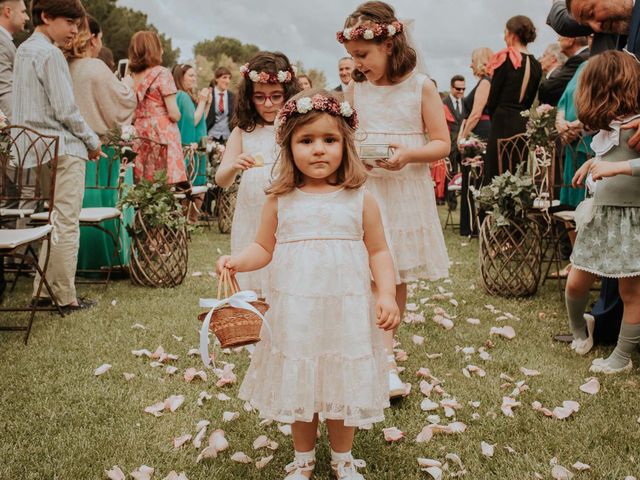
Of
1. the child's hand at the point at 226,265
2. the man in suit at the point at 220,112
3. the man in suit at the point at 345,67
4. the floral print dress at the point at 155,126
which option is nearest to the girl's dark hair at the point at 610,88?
the child's hand at the point at 226,265

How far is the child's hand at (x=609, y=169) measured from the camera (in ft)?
10.3

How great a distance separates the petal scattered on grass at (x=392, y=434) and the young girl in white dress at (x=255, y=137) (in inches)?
49.4

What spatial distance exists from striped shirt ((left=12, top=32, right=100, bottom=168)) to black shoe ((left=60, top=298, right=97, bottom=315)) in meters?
1.13

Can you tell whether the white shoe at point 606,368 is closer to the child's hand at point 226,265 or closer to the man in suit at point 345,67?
the child's hand at point 226,265

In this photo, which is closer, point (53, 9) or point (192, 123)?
point (53, 9)

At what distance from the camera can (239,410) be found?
3.11 metres

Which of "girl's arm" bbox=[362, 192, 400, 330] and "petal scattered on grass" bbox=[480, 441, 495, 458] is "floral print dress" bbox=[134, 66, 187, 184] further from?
"petal scattered on grass" bbox=[480, 441, 495, 458]

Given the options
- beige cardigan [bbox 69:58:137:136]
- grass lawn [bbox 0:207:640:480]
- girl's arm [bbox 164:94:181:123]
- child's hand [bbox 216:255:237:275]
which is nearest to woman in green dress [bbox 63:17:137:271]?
beige cardigan [bbox 69:58:137:136]

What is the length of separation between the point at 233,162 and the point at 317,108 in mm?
1392

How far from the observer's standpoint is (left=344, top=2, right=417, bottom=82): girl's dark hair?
295 cm

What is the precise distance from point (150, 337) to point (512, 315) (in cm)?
265

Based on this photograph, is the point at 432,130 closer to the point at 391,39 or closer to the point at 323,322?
the point at 391,39

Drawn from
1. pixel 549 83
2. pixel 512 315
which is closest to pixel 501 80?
pixel 549 83

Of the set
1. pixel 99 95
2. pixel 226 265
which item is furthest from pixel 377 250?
pixel 99 95
